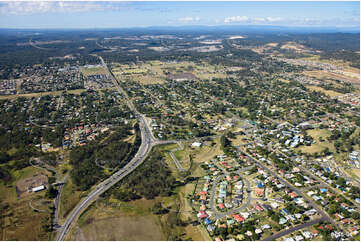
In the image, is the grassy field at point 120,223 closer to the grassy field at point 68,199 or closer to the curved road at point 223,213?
the grassy field at point 68,199

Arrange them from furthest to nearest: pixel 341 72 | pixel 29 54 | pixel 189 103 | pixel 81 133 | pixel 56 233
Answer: pixel 29 54, pixel 341 72, pixel 189 103, pixel 81 133, pixel 56 233

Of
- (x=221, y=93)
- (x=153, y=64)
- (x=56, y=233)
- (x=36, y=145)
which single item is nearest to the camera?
(x=56, y=233)

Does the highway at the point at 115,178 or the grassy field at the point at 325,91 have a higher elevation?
the grassy field at the point at 325,91

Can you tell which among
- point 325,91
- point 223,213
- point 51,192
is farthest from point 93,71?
point 223,213

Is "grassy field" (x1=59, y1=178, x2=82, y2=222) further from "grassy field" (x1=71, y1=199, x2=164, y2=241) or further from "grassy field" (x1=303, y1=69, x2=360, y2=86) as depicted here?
"grassy field" (x1=303, y1=69, x2=360, y2=86)

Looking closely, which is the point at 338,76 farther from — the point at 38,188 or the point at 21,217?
the point at 21,217

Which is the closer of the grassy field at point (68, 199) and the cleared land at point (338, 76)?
the grassy field at point (68, 199)

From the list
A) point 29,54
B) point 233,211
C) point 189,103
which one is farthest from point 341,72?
point 29,54

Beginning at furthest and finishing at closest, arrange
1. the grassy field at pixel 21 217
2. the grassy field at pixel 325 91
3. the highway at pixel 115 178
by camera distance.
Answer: the grassy field at pixel 325 91, the highway at pixel 115 178, the grassy field at pixel 21 217

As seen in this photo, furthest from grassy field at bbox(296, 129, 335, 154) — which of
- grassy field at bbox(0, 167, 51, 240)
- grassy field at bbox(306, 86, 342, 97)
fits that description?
grassy field at bbox(0, 167, 51, 240)

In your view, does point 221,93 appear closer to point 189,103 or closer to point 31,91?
point 189,103

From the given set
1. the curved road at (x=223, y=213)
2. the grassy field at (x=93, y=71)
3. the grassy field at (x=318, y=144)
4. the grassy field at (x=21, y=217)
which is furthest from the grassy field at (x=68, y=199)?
the grassy field at (x=93, y=71)
